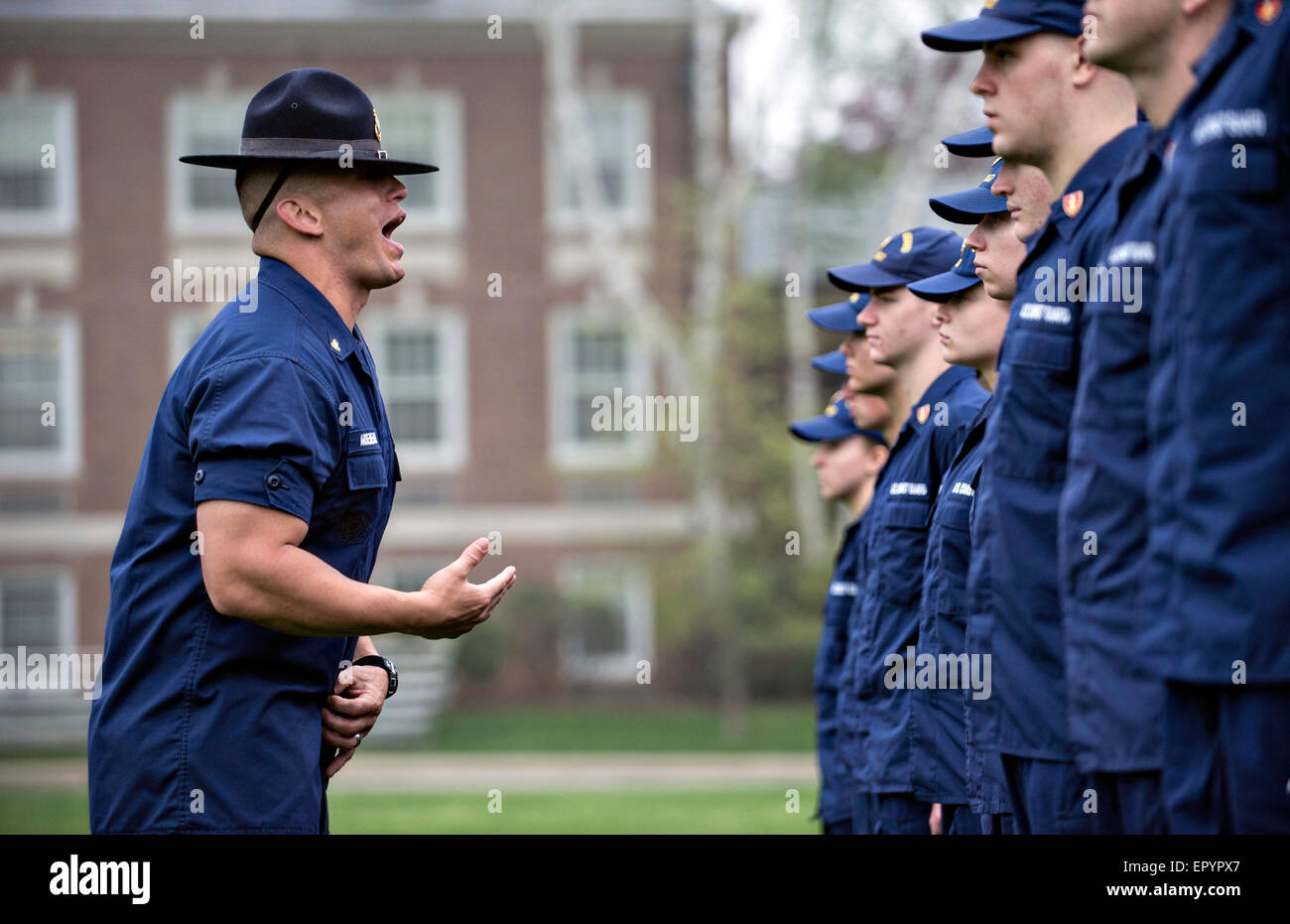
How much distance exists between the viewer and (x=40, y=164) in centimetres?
2453

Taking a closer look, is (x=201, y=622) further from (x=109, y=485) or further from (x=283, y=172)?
(x=109, y=485)

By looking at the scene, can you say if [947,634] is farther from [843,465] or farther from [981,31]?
[843,465]

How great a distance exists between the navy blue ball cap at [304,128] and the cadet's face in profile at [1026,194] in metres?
1.51

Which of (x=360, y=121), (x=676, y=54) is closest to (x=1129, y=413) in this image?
(x=360, y=121)

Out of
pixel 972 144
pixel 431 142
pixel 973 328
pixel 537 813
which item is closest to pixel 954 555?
pixel 973 328

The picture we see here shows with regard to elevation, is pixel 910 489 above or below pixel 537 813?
above

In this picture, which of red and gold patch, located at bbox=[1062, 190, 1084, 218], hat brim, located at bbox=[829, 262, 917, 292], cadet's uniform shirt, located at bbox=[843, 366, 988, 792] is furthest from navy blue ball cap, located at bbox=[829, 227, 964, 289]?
red and gold patch, located at bbox=[1062, 190, 1084, 218]

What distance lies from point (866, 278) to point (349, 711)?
9.15 ft

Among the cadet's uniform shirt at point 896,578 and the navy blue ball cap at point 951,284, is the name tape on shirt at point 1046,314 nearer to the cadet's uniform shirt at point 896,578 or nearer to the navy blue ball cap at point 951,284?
the navy blue ball cap at point 951,284

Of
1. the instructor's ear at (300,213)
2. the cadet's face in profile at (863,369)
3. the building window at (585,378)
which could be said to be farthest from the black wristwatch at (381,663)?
the building window at (585,378)

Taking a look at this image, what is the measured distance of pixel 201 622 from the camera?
3.14m

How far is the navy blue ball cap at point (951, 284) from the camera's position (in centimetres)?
446

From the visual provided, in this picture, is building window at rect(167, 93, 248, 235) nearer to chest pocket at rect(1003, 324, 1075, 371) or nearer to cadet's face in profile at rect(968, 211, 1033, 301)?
cadet's face in profile at rect(968, 211, 1033, 301)

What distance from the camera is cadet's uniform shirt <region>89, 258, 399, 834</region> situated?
10.1 ft
